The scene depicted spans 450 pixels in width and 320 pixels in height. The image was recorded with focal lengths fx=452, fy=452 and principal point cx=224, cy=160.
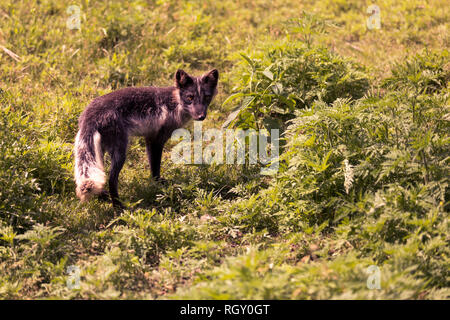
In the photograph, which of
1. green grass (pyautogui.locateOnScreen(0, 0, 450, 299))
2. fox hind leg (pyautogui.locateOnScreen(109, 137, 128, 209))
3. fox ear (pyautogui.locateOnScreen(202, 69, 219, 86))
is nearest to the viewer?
green grass (pyautogui.locateOnScreen(0, 0, 450, 299))

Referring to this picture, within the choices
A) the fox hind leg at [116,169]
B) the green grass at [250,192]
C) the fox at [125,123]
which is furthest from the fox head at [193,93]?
the fox hind leg at [116,169]

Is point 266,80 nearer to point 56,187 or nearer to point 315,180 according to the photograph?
point 315,180

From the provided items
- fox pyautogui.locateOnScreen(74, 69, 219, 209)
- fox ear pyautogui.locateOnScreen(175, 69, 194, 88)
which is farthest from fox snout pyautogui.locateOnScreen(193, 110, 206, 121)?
fox ear pyautogui.locateOnScreen(175, 69, 194, 88)

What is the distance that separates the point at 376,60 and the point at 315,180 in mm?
3830

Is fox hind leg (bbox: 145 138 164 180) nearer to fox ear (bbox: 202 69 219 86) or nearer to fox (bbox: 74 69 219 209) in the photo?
fox (bbox: 74 69 219 209)

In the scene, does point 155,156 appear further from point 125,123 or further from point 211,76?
point 211,76

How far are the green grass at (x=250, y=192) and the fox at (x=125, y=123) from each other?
1.22 ft

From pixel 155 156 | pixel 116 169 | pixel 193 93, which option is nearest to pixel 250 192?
pixel 155 156

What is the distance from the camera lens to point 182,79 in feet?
17.5

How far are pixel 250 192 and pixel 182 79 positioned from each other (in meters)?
1.56

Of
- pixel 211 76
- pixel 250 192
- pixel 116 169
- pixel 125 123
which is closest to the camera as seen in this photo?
pixel 116 169

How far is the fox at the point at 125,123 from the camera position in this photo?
179 inches

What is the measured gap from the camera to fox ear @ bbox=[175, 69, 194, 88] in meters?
5.31

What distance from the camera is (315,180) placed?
429 centimetres
